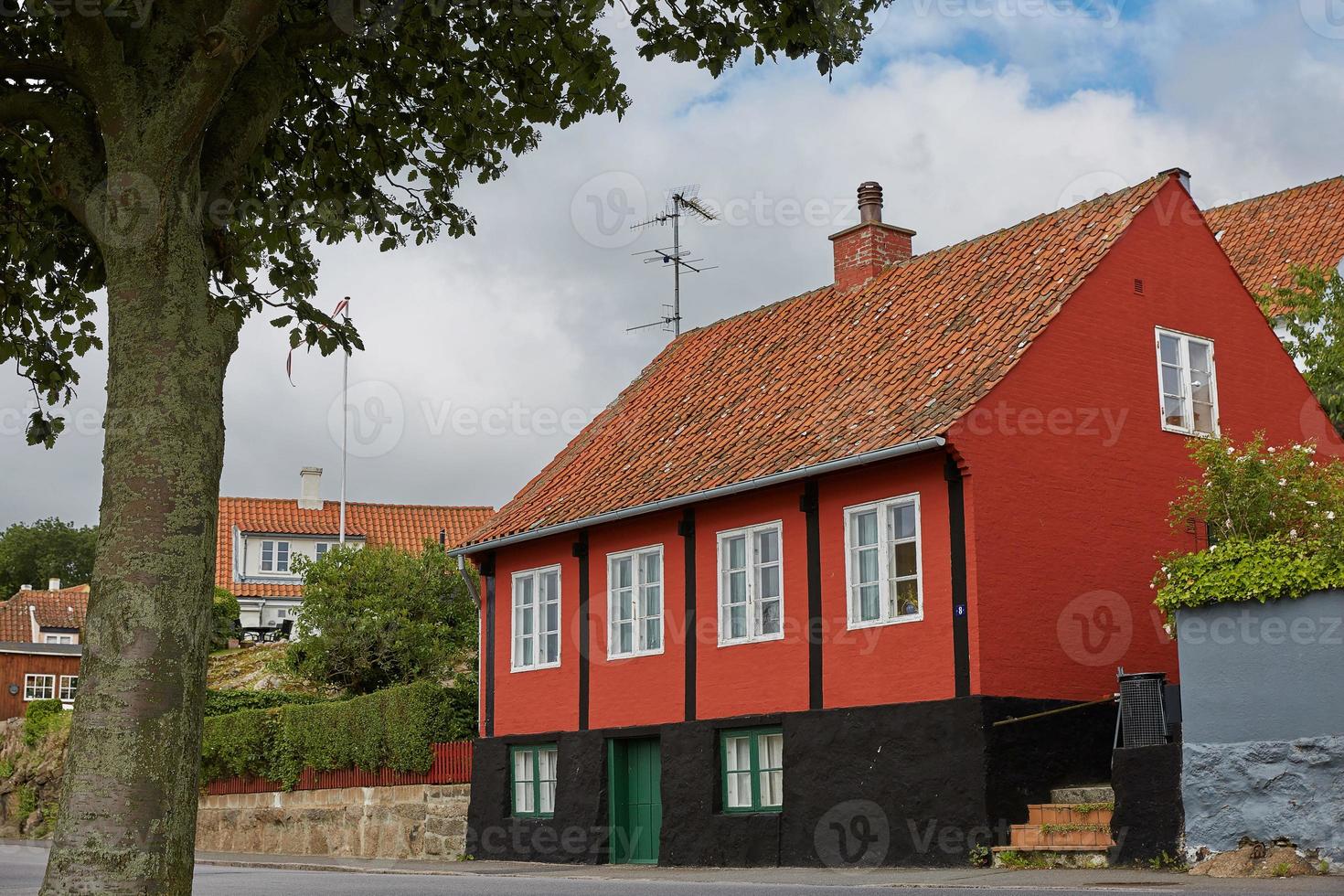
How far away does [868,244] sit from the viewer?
78.7 ft

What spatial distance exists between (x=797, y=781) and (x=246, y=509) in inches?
1994

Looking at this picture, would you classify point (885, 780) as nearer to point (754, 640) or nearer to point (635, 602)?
point (754, 640)

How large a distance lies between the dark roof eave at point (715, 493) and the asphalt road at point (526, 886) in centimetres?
469

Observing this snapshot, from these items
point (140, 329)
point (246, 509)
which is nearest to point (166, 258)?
point (140, 329)

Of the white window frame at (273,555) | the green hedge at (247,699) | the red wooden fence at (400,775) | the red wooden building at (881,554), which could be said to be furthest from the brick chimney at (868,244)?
the white window frame at (273,555)

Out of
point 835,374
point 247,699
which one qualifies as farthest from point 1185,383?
point 247,699

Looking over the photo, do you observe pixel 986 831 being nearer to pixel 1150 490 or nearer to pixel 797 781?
pixel 797 781

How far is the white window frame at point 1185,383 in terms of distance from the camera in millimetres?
19984

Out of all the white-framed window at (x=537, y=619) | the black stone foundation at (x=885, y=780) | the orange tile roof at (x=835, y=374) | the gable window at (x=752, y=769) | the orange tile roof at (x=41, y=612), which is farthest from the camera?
the orange tile roof at (x=41, y=612)

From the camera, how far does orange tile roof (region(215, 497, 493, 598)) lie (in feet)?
209

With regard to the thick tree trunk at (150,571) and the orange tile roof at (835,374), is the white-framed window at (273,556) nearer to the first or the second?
the orange tile roof at (835,374)

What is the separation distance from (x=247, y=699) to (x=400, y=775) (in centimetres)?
988

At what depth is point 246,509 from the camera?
216 feet

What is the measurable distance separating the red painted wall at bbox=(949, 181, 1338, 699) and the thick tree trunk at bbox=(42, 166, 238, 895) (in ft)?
36.0
